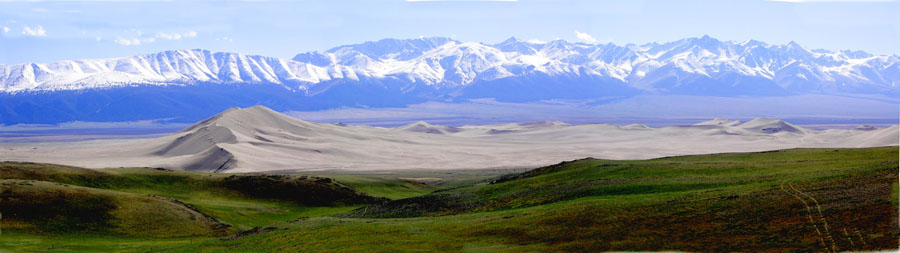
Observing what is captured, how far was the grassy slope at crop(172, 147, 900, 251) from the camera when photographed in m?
31.1

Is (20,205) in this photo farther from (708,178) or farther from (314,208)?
(708,178)

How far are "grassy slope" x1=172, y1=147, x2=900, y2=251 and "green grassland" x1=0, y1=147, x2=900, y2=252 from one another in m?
0.10

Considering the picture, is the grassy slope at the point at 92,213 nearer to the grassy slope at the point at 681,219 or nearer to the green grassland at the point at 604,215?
the green grassland at the point at 604,215

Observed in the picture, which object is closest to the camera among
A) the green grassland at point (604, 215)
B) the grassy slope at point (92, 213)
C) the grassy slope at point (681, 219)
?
the grassy slope at point (681, 219)

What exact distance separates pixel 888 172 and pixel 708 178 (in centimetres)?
1452

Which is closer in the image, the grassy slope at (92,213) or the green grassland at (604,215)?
the green grassland at (604,215)

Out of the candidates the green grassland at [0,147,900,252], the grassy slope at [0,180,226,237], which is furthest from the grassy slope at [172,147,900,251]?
the grassy slope at [0,180,226,237]

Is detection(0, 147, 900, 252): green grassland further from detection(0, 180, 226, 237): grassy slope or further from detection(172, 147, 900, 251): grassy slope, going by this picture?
detection(0, 180, 226, 237): grassy slope

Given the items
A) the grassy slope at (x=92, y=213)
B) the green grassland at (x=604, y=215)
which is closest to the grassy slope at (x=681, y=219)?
the green grassland at (x=604, y=215)

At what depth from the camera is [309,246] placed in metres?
42.3

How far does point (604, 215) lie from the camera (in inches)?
1583

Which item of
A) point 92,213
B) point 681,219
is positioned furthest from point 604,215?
point 92,213

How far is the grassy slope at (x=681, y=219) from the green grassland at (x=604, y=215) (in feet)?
0.32

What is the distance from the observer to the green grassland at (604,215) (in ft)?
105
